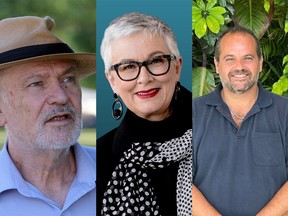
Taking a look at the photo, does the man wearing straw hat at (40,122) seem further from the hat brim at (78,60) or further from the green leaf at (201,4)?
the green leaf at (201,4)

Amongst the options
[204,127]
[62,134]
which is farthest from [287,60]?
[62,134]

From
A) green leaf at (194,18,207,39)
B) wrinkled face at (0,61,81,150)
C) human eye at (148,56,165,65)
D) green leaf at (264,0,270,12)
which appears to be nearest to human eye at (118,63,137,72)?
human eye at (148,56,165,65)

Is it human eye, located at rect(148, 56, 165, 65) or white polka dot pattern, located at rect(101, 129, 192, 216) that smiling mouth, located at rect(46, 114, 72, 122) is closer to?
white polka dot pattern, located at rect(101, 129, 192, 216)

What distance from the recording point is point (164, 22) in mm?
3170

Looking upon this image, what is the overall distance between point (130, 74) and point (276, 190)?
47.2 inches

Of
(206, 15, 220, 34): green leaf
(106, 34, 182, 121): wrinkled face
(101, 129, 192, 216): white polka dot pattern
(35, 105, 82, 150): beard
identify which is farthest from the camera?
(206, 15, 220, 34): green leaf

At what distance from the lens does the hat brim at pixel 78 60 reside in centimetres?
283

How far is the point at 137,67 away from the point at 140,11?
37 centimetres

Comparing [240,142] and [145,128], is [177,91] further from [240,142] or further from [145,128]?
[240,142]

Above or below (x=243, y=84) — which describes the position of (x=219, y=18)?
above

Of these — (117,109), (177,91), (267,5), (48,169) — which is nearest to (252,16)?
(267,5)

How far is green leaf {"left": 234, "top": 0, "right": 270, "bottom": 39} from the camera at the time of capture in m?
3.36

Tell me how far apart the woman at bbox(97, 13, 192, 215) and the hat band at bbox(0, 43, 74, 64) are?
33cm

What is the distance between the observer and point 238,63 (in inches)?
127
